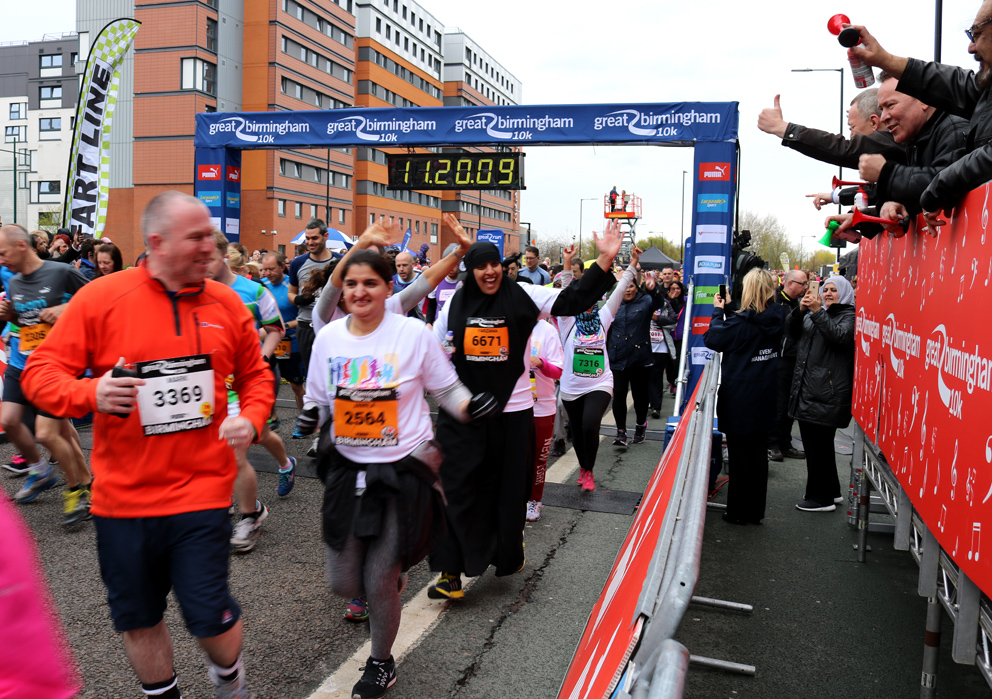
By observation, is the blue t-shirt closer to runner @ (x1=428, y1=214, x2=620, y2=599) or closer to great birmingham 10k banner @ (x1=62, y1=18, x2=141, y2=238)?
great birmingham 10k banner @ (x1=62, y1=18, x2=141, y2=238)

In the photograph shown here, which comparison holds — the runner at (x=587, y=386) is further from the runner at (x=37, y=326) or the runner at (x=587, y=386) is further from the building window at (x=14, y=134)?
the building window at (x=14, y=134)

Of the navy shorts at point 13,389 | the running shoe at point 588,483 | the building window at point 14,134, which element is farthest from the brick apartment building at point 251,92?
the running shoe at point 588,483

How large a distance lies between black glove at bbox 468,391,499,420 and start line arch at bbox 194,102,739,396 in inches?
255

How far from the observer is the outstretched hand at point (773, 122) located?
432cm

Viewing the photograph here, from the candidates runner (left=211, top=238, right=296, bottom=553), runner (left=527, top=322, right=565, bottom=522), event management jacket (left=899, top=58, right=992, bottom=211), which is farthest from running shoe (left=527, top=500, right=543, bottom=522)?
event management jacket (left=899, top=58, right=992, bottom=211)

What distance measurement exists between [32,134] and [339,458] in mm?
82807

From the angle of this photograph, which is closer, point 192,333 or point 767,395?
point 192,333

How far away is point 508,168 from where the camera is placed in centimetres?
1509

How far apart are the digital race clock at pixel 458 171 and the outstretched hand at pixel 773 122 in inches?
427

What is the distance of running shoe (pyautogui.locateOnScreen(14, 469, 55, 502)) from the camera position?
21.0 feet

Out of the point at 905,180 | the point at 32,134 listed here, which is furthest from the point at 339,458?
the point at 32,134

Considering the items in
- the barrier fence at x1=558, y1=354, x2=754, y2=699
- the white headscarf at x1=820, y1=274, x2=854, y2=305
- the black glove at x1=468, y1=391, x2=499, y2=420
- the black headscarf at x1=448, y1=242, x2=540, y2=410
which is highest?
the white headscarf at x1=820, y1=274, x2=854, y2=305

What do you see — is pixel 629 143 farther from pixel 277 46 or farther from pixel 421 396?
pixel 277 46

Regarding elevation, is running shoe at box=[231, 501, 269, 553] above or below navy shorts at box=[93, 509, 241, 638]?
below
